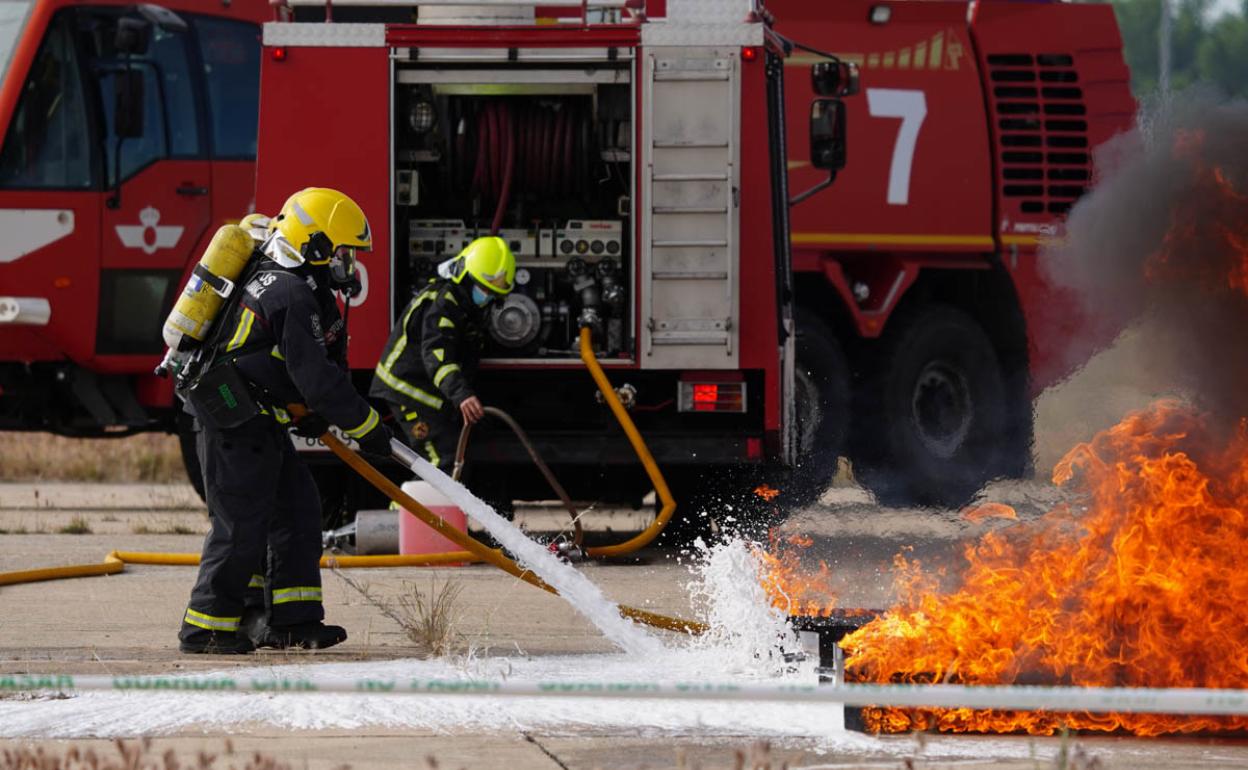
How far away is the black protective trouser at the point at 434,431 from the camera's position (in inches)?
398

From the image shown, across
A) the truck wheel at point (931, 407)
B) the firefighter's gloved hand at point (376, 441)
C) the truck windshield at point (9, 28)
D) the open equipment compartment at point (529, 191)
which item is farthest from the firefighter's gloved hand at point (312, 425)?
the truck wheel at point (931, 407)

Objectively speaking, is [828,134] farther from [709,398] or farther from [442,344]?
[442,344]

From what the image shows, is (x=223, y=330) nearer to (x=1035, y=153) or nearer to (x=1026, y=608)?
(x=1026, y=608)

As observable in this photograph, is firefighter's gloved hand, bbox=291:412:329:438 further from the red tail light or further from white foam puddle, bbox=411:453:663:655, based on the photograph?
the red tail light

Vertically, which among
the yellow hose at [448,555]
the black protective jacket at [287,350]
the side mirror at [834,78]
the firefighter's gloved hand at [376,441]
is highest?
the side mirror at [834,78]

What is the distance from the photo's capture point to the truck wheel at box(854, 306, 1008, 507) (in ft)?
41.9

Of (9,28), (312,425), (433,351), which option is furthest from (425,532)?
(9,28)

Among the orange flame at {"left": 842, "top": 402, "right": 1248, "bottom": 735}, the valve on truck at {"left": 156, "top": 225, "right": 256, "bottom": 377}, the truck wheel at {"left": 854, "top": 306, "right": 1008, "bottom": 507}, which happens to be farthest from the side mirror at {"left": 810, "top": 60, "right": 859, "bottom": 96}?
the orange flame at {"left": 842, "top": 402, "right": 1248, "bottom": 735}

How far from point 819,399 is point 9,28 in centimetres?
535

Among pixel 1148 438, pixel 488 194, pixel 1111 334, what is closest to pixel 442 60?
pixel 488 194

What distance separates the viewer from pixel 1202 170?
621 cm

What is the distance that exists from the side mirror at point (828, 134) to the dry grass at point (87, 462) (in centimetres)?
708

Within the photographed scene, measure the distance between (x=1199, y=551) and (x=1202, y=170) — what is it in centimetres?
123

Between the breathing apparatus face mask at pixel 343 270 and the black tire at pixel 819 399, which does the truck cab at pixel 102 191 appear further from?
the breathing apparatus face mask at pixel 343 270
